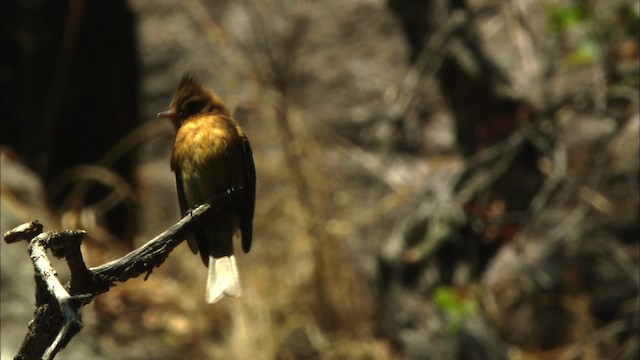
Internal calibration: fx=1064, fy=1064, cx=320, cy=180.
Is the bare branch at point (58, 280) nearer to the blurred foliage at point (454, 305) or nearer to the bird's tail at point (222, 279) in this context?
the bird's tail at point (222, 279)

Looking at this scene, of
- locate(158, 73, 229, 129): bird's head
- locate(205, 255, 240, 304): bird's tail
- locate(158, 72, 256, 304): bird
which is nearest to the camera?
locate(205, 255, 240, 304): bird's tail

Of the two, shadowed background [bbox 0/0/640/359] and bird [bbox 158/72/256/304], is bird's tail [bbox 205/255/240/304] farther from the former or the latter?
shadowed background [bbox 0/0/640/359]

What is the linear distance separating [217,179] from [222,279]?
0.38 metres

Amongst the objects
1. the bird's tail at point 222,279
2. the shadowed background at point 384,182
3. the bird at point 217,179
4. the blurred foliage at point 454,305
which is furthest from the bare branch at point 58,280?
the blurred foliage at point 454,305

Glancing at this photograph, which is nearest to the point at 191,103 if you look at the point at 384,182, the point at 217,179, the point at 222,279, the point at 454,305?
the point at 217,179

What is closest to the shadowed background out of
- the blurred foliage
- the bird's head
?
the blurred foliage

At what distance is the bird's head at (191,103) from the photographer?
13.3 feet

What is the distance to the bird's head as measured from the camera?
4055mm

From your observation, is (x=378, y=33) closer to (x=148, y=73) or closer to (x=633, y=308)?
(x=148, y=73)

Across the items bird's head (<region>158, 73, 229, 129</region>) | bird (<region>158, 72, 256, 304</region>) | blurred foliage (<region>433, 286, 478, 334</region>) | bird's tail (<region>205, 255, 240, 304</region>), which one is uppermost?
bird's head (<region>158, 73, 229, 129</region>)

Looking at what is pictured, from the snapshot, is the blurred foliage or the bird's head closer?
the bird's head

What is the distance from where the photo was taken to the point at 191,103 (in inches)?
160

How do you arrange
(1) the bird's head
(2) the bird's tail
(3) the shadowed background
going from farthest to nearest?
(3) the shadowed background < (1) the bird's head < (2) the bird's tail

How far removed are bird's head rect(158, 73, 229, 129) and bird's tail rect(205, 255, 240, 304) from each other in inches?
22.9
